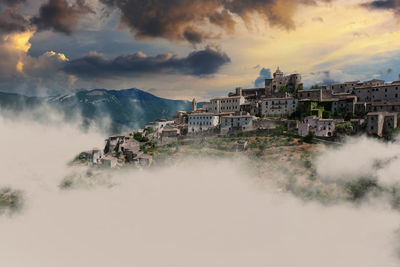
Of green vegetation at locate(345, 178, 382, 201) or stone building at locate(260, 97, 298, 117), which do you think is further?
stone building at locate(260, 97, 298, 117)

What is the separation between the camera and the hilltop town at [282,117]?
166ft

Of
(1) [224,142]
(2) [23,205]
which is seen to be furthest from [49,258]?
(1) [224,142]

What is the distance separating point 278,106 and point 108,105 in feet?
405

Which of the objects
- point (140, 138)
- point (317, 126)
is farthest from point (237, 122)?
point (140, 138)

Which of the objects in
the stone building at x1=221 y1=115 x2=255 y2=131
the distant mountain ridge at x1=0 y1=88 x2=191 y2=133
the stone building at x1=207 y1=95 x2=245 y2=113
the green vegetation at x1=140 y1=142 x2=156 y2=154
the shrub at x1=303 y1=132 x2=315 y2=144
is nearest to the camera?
the shrub at x1=303 y1=132 x2=315 y2=144

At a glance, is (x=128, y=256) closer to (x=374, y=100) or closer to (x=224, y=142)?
(x=224, y=142)

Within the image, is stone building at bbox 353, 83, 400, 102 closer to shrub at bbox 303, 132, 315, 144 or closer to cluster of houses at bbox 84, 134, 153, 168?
shrub at bbox 303, 132, 315, 144

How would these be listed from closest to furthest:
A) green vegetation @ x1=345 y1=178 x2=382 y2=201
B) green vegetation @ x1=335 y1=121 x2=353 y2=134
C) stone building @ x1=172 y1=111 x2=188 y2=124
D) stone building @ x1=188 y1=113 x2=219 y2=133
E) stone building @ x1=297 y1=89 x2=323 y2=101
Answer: green vegetation @ x1=345 y1=178 x2=382 y2=201 < green vegetation @ x1=335 y1=121 x2=353 y2=134 < stone building @ x1=297 y1=89 x2=323 y2=101 < stone building @ x1=188 y1=113 x2=219 y2=133 < stone building @ x1=172 y1=111 x2=188 y2=124

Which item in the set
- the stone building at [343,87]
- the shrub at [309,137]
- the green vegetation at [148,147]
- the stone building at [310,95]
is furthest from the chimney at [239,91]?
the shrub at [309,137]

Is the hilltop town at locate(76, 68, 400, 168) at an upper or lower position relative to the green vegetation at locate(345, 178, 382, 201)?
upper

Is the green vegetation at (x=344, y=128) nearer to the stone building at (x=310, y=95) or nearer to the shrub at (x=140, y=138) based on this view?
the stone building at (x=310, y=95)

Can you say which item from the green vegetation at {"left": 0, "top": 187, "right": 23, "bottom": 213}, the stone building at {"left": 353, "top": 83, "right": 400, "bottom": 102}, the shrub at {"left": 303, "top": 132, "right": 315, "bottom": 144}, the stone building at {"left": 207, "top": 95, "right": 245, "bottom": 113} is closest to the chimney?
the stone building at {"left": 207, "top": 95, "right": 245, "bottom": 113}

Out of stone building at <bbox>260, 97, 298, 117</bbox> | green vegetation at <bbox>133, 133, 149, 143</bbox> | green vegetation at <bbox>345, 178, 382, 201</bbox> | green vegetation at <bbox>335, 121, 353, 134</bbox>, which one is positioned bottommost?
green vegetation at <bbox>345, 178, 382, 201</bbox>

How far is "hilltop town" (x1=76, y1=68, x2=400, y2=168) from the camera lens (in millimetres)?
50562
